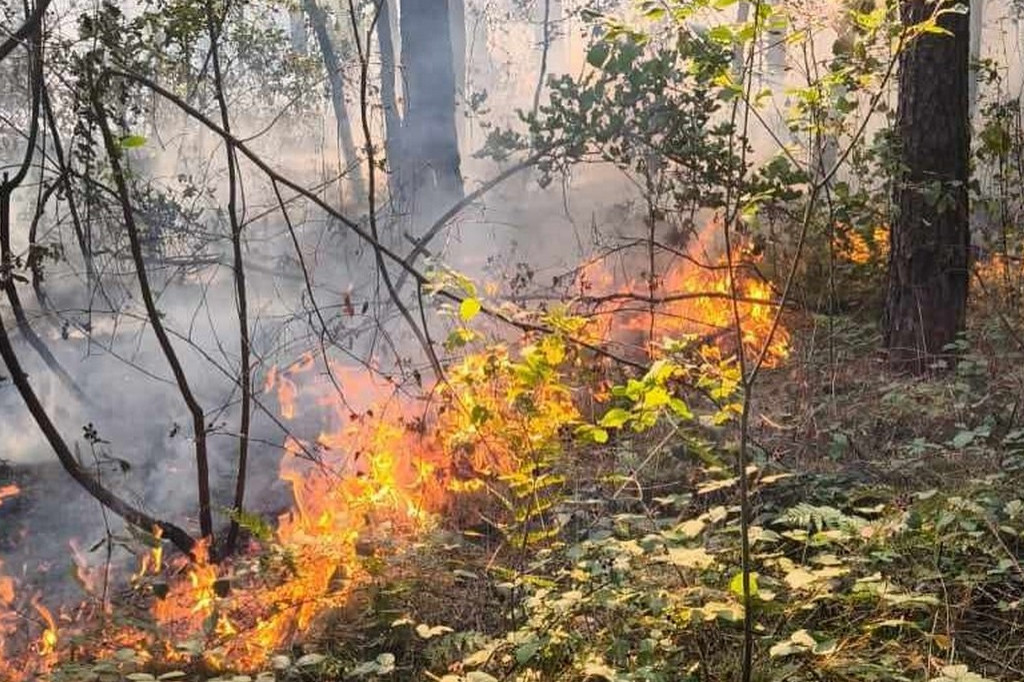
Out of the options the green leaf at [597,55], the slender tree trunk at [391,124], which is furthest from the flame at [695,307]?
the slender tree trunk at [391,124]

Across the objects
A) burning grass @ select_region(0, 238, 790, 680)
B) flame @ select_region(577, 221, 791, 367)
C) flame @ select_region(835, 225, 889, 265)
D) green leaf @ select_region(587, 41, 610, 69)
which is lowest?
burning grass @ select_region(0, 238, 790, 680)

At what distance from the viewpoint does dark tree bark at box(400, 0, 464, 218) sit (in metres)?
11.7

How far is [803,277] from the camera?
7523mm

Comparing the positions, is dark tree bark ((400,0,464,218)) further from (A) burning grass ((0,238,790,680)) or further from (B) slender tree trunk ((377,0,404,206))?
(A) burning grass ((0,238,790,680))

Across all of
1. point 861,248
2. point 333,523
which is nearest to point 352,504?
point 333,523

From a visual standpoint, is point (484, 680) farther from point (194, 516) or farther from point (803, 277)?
point (803, 277)

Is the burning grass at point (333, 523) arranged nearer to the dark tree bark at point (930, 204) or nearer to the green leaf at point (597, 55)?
the dark tree bark at point (930, 204)

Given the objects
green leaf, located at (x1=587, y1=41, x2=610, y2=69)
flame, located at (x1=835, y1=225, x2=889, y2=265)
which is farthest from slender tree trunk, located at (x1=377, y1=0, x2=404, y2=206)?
flame, located at (x1=835, y1=225, x2=889, y2=265)

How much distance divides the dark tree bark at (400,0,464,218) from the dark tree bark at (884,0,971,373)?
21.2ft

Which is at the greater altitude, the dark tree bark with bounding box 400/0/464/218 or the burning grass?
the dark tree bark with bounding box 400/0/464/218

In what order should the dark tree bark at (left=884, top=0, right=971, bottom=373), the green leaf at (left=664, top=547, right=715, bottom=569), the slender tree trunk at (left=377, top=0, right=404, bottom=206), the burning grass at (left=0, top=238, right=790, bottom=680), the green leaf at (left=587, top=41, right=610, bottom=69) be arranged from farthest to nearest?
the slender tree trunk at (left=377, top=0, right=404, bottom=206), the green leaf at (left=587, top=41, right=610, bottom=69), the dark tree bark at (left=884, top=0, right=971, bottom=373), the burning grass at (left=0, top=238, right=790, bottom=680), the green leaf at (left=664, top=547, right=715, bottom=569)

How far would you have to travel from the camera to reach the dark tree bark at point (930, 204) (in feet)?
19.0

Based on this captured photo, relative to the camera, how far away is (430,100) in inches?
479

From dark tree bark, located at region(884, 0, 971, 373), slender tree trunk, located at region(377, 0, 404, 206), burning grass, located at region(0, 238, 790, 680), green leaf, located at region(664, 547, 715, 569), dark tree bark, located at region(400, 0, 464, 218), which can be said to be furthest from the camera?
dark tree bark, located at region(400, 0, 464, 218)
